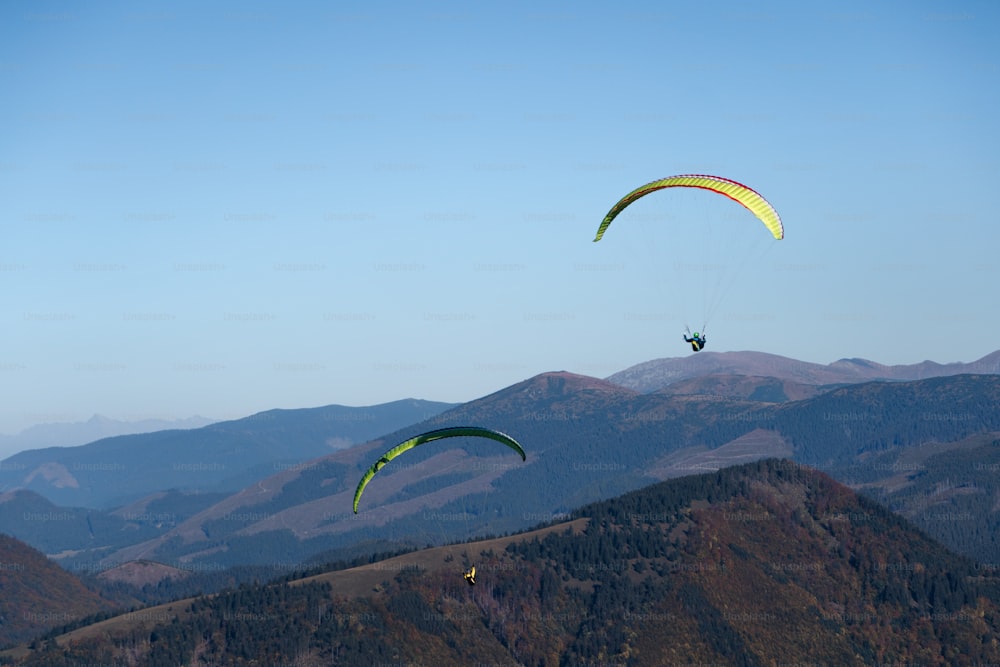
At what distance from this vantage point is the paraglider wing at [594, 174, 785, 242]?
386 ft

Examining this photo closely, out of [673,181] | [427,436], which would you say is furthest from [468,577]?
[673,181]

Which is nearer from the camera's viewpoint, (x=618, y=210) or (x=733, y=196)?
(x=733, y=196)

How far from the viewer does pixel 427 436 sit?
132375mm

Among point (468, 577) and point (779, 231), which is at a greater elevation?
point (779, 231)

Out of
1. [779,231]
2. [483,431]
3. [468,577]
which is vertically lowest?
[468,577]

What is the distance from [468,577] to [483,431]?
638 inches

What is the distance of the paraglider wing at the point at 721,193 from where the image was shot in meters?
118

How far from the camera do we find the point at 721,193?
123 metres

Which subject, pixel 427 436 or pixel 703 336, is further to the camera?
pixel 427 436

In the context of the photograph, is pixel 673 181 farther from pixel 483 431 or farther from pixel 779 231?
pixel 483 431

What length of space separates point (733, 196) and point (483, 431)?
3452 cm

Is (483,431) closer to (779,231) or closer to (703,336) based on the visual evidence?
(703,336)

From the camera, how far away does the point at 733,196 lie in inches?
4796

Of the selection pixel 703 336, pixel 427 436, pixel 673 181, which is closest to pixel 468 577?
pixel 427 436
